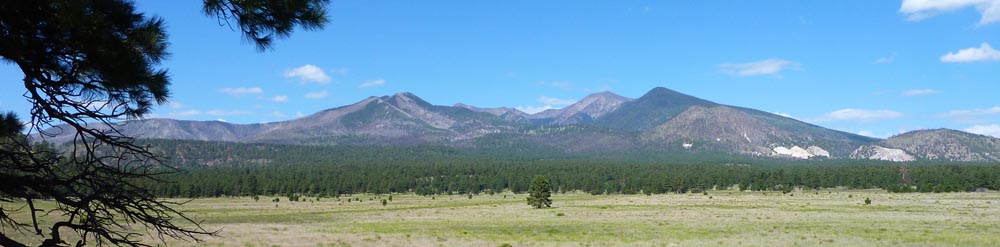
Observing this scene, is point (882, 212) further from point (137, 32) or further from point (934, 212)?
point (137, 32)

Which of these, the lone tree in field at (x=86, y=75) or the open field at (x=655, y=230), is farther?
the open field at (x=655, y=230)

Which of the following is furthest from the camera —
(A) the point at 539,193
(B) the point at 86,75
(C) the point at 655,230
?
(A) the point at 539,193

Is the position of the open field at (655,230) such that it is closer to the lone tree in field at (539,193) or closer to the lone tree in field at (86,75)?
the lone tree in field at (539,193)

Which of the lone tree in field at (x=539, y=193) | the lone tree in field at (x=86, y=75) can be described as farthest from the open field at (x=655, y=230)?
A: the lone tree in field at (x=86, y=75)

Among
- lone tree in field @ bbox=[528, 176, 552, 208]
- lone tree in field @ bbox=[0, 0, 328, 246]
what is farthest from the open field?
lone tree in field @ bbox=[0, 0, 328, 246]

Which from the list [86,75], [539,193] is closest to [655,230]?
[539,193]

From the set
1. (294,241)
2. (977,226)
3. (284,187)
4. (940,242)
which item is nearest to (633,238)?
(940,242)

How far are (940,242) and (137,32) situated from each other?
40.7 metres

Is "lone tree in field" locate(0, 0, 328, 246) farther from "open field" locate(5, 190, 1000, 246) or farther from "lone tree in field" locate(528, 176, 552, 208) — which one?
"lone tree in field" locate(528, 176, 552, 208)

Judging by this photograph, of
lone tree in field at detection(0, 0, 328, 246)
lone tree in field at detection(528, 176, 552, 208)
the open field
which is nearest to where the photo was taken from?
lone tree in field at detection(0, 0, 328, 246)

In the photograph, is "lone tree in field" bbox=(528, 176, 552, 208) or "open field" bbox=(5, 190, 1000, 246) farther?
"lone tree in field" bbox=(528, 176, 552, 208)

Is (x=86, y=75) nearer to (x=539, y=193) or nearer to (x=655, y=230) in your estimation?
(x=655, y=230)

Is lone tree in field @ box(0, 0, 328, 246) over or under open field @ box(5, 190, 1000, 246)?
over

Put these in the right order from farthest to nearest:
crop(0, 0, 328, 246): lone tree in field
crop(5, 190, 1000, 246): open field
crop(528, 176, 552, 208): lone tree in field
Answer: crop(528, 176, 552, 208): lone tree in field → crop(5, 190, 1000, 246): open field → crop(0, 0, 328, 246): lone tree in field
